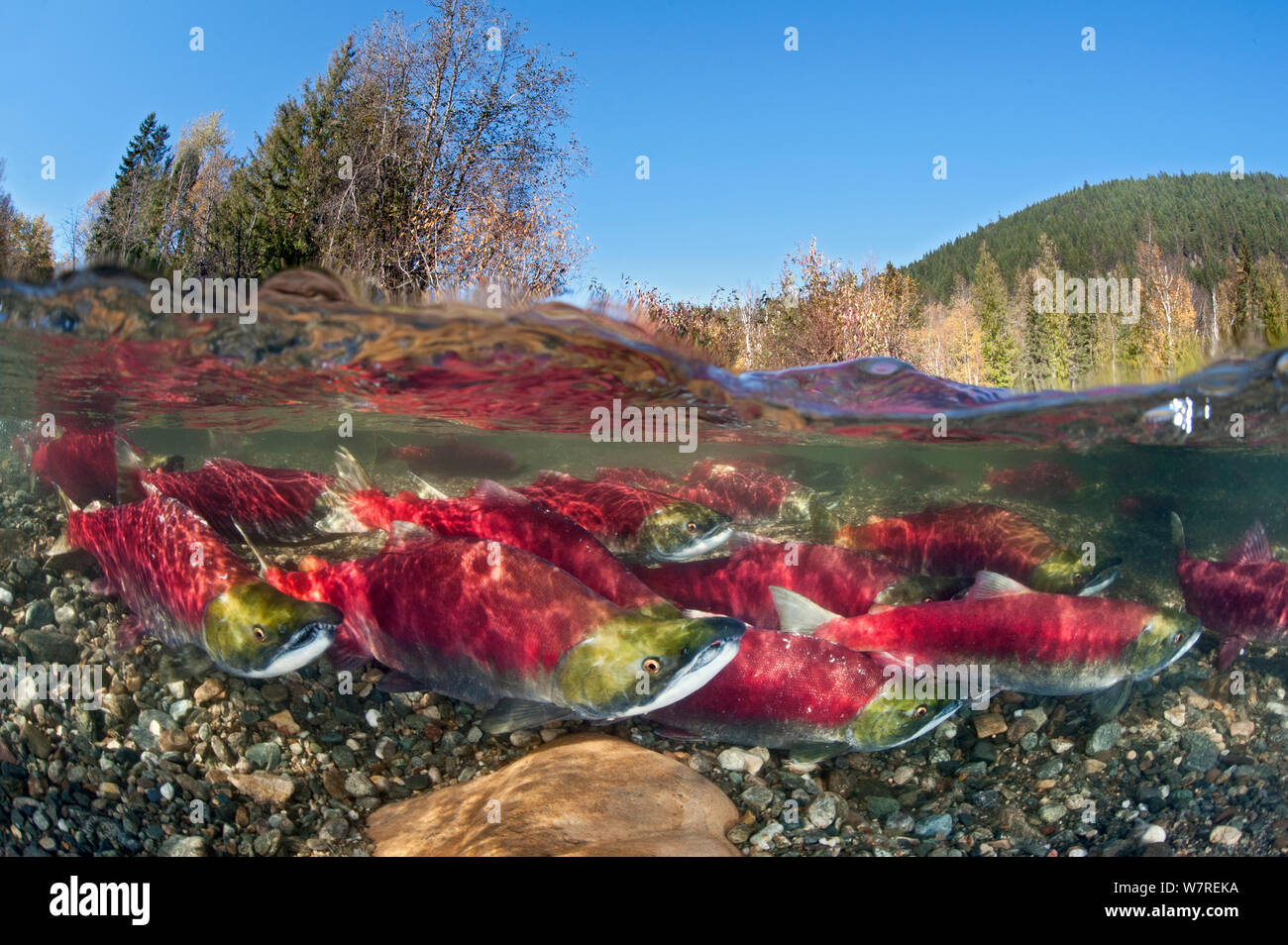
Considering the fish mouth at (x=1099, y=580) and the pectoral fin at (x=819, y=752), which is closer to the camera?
the pectoral fin at (x=819, y=752)

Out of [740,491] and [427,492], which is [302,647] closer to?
[427,492]

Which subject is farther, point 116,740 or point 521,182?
point 521,182

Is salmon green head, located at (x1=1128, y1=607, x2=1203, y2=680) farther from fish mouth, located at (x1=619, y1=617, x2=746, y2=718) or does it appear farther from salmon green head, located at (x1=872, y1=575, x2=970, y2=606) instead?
fish mouth, located at (x1=619, y1=617, x2=746, y2=718)

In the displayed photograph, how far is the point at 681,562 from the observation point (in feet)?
12.4

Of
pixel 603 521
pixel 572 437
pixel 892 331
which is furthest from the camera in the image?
pixel 892 331

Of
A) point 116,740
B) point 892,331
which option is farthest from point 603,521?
point 892,331

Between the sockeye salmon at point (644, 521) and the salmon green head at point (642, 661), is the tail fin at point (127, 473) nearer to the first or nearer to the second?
the sockeye salmon at point (644, 521)

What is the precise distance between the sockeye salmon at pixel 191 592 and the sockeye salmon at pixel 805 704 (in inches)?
56.2

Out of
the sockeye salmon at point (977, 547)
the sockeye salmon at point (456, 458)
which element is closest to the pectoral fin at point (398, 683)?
the sockeye salmon at point (977, 547)

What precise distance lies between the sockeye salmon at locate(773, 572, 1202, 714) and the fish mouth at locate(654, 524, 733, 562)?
0.69 metres

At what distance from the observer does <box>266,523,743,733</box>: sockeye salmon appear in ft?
7.79

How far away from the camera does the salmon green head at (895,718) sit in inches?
107
